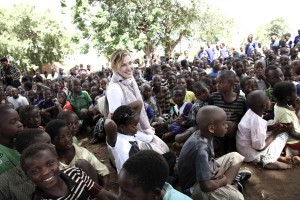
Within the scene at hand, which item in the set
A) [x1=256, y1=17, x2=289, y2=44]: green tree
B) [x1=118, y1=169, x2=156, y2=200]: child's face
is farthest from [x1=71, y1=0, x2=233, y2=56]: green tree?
[x1=256, y1=17, x2=289, y2=44]: green tree

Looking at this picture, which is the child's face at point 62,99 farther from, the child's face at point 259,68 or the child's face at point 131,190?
the child's face at point 131,190

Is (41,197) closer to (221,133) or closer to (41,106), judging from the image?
(221,133)

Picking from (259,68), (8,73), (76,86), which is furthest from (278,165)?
(8,73)

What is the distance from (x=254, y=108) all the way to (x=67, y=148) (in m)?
2.05

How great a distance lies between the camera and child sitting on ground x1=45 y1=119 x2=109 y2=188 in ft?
8.66

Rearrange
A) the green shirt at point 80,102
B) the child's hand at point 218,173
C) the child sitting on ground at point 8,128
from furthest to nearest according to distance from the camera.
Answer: the green shirt at point 80,102, the child sitting on ground at point 8,128, the child's hand at point 218,173

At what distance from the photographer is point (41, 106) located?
21.1 ft

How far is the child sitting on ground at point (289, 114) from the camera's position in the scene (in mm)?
3531

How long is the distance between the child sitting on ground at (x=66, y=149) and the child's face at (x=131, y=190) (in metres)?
1.06

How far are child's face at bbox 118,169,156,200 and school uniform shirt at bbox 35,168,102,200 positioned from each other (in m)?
0.45

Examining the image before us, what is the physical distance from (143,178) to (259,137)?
2.12m

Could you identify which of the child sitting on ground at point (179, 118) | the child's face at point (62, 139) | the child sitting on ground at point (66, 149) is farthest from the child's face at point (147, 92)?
the child's face at point (62, 139)

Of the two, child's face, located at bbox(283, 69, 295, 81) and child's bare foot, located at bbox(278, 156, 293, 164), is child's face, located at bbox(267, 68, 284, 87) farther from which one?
child's bare foot, located at bbox(278, 156, 293, 164)

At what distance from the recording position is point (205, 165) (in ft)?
7.70
